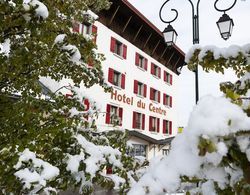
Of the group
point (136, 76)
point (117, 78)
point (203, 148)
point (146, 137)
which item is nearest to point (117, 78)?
point (117, 78)

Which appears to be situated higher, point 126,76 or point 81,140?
point 126,76

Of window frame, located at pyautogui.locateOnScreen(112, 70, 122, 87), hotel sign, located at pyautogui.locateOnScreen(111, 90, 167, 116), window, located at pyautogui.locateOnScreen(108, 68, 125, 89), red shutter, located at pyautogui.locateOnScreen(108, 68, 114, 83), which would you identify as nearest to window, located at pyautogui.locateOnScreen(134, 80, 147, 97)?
hotel sign, located at pyautogui.locateOnScreen(111, 90, 167, 116)

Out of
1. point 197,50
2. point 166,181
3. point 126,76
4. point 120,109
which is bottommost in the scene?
point 166,181

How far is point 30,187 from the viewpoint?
2.93m

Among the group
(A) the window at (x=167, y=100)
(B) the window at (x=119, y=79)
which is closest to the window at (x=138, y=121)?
(B) the window at (x=119, y=79)

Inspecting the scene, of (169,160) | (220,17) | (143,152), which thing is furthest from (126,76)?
(169,160)

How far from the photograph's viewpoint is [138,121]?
22562 millimetres

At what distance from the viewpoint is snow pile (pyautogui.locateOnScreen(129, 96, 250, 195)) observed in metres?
1.12

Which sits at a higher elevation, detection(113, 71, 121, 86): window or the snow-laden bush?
detection(113, 71, 121, 86): window

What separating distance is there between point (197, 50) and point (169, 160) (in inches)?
62.5

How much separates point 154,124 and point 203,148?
23963 mm

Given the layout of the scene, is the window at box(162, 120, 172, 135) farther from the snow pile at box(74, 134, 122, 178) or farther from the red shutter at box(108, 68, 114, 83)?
the snow pile at box(74, 134, 122, 178)

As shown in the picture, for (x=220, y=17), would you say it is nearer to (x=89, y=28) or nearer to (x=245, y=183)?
(x=245, y=183)

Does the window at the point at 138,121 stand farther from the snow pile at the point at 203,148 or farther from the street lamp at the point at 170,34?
the snow pile at the point at 203,148
